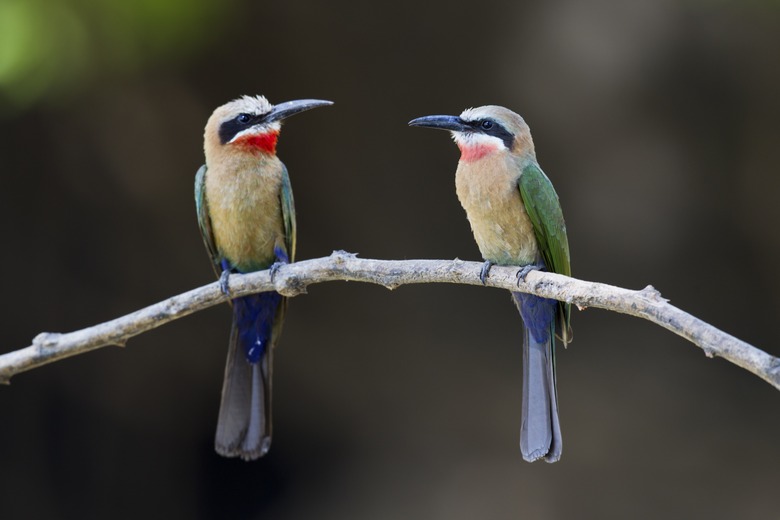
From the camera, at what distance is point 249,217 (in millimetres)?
2832

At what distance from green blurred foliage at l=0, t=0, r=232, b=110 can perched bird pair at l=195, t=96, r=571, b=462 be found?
79 cm

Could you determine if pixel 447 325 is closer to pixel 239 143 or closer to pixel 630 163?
pixel 630 163

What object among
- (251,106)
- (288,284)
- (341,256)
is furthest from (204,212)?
(341,256)

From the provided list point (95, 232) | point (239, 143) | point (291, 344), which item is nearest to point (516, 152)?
point (239, 143)

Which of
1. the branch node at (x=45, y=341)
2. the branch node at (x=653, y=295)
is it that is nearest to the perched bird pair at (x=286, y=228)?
the branch node at (x=45, y=341)

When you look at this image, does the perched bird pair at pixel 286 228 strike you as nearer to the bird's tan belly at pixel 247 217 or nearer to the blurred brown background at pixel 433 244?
the bird's tan belly at pixel 247 217

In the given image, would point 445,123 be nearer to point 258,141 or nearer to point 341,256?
point 341,256

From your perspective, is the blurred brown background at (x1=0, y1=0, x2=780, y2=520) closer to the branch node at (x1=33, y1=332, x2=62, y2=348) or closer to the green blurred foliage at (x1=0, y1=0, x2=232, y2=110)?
the green blurred foliage at (x1=0, y1=0, x2=232, y2=110)

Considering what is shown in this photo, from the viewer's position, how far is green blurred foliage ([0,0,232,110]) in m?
3.19

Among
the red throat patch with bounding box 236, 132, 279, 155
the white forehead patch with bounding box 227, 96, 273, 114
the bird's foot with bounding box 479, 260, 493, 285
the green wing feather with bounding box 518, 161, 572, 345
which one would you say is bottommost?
the bird's foot with bounding box 479, 260, 493, 285

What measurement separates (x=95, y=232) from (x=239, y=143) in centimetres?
146

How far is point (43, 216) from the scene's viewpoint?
3938mm

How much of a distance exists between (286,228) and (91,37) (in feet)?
4.28

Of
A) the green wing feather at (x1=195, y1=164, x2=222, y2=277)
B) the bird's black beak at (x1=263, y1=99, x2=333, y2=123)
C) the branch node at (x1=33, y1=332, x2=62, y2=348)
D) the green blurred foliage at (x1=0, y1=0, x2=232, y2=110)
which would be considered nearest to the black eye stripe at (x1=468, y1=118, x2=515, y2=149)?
the bird's black beak at (x1=263, y1=99, x2=333, y2=123)
